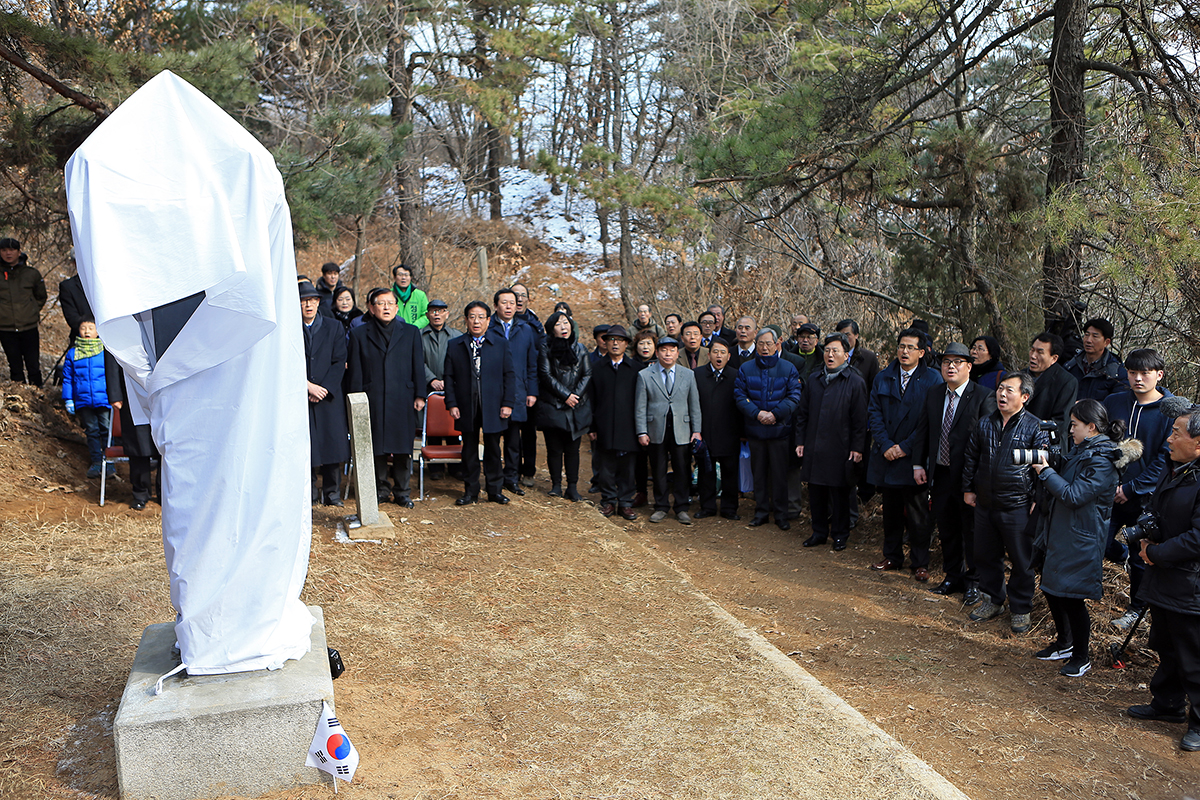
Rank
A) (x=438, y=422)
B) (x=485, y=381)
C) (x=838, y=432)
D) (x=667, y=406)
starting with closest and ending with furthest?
(x=838, y=432)
(x=485, y=381)
(x=667, y=406)
(x=438, y=422)

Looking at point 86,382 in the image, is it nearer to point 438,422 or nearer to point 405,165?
point 438,422

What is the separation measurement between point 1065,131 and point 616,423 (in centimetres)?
501

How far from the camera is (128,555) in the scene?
6465 mm

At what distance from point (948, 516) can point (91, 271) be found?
628 cm

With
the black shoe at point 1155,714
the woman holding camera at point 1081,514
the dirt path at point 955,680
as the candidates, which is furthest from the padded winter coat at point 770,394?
the black shoe at point 1155,714

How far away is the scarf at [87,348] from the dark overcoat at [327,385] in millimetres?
2219

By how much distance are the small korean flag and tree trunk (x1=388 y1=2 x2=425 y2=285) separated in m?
14.1

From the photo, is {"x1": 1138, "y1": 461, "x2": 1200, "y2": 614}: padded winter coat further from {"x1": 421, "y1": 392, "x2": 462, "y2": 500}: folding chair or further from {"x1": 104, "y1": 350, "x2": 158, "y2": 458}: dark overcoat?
{"x1": 104, "y1": 350, "x2": 158, "y2": 458}: dark overcoat

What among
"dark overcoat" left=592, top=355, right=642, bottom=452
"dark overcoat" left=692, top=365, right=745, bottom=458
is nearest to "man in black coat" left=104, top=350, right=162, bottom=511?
→ "dark overcoat" left=592, top=355, right=642, bottom=452

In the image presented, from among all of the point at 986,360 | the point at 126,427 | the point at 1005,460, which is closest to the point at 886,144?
the point at 986,360

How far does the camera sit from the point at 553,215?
1240 inches

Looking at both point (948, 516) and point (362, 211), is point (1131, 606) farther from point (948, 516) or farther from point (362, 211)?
point (362, 211)

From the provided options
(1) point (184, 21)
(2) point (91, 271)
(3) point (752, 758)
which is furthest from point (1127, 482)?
(1) point (184, 21)

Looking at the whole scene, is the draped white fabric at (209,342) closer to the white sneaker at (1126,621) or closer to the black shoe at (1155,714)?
the black shoe at (1155,714)
